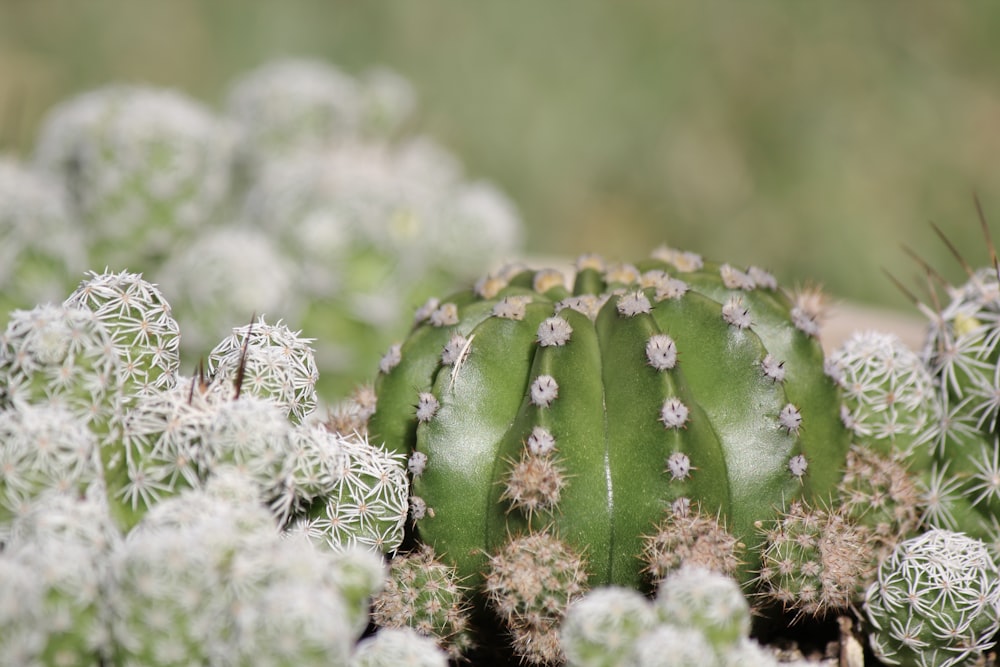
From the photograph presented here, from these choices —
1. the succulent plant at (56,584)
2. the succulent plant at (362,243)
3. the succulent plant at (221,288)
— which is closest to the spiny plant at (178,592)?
the succulent plant at (56,584)

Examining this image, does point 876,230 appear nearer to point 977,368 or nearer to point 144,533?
point 977,368

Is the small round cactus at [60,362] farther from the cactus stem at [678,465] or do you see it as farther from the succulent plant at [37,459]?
the cactus stem at [678,465]

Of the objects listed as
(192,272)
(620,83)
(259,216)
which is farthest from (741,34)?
(192,272)

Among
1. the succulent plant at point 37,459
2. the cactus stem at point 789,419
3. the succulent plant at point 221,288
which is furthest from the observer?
the succulent plant at point 221,288

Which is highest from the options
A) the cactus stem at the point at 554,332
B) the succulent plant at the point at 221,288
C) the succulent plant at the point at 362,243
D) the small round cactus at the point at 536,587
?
the succulent plant at the point at 362,243

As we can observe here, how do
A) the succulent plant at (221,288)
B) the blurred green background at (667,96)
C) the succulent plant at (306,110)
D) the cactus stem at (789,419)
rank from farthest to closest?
the blurred green background at (667,96) → the succulent plant at (306,110) → the succulent plant at (221,288) → the cactus stem at (789,419)

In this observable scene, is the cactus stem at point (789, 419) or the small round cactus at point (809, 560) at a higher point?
the cactus stem at point (789, 419)

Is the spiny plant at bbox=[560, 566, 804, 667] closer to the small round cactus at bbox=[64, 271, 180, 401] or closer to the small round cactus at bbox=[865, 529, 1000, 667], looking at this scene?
the small round cactus at bbox=[865, 529, 1000, 667]
